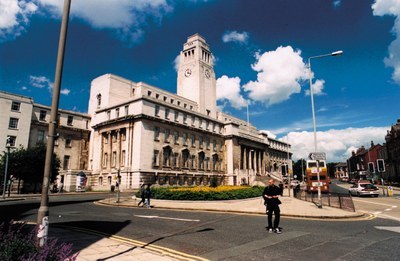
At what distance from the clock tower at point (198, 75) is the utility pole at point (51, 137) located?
65.9m

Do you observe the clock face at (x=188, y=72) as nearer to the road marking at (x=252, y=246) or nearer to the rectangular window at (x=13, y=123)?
the rectangular window at (x=13, y=123)

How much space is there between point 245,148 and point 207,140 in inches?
631

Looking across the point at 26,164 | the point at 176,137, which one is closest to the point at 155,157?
the point at 176,137

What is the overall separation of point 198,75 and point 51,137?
67.6 m

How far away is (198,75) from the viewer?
7212cm

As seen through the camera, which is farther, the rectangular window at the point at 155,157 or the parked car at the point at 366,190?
the rectangular window at the point at 155,157

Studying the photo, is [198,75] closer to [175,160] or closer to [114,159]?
[175,160]

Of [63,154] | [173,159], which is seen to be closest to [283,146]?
[173,159]

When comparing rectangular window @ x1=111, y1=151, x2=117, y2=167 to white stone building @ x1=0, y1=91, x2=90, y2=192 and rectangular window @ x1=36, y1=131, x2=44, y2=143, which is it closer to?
white stone building @ x1=0, y1=91, x2=90, y2=192

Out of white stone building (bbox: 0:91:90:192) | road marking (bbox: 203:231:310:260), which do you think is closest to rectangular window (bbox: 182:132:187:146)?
white stone building (bbox: 0:91:90:192)

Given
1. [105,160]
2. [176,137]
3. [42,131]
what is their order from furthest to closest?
[176,137] → [105,160] → [42,131]

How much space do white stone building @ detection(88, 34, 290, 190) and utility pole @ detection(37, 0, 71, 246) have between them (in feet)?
109

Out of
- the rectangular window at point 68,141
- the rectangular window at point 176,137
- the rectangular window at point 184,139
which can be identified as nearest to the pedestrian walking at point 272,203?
the rectangular window at point 176,137

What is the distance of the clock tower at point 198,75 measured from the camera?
2867 inches
